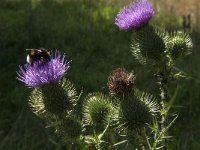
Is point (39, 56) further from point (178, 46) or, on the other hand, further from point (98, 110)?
point (178, 46)

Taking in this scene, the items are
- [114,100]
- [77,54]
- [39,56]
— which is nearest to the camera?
[39,56]

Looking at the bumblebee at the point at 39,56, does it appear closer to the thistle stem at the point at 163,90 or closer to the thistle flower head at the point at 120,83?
the thistle flower head at the point at 120,83

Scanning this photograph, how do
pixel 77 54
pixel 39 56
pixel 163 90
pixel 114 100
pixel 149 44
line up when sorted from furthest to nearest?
1. pixel 77 54
2. pixel 149 44
3. pixel 114 100
4. pixel 39 56
5. pixel 163 90

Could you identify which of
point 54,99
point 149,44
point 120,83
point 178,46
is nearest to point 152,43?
point 149,44

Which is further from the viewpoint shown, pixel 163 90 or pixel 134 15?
pixel 134 15

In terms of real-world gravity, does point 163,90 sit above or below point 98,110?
above

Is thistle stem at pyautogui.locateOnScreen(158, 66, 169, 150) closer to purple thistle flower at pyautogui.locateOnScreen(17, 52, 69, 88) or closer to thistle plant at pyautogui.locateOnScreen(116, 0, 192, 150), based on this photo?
thistle plant at pyautogui.locateOnScreen(116, 0, 192, 150)

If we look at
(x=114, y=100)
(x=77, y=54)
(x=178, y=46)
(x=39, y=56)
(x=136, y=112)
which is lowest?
(x=136, y=112)
